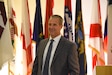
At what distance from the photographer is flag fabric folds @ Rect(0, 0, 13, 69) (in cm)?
358

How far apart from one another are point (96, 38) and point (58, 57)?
47.3 inches

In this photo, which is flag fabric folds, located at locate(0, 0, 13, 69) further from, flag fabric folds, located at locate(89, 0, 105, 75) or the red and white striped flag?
flag fabric folds, located at locate(89, 0, 105, 75)

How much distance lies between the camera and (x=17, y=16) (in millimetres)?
4438

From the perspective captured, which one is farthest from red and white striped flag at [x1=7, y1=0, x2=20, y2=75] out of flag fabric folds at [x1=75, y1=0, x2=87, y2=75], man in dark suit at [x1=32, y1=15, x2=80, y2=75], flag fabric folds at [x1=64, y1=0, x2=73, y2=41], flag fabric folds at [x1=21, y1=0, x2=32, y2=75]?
man in dark suit at [x1=32, y1=15, x2=80, y2=75]

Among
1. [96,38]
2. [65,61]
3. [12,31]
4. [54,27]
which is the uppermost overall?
[54,27]

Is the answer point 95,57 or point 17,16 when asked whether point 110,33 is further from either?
point 17,16

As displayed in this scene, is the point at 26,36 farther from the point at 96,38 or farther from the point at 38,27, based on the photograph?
the point at 96,38

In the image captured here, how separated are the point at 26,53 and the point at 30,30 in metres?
0.42

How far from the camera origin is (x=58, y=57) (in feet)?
8.61

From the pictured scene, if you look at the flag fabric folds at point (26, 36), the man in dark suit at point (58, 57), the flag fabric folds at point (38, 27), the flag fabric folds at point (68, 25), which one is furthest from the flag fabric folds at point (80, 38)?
the man in dark suit at point (58, 57)

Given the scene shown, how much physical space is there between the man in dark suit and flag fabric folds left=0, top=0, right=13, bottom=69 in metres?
0.97

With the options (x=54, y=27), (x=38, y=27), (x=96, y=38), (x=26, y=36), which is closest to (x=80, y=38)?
(x=96, y=38)

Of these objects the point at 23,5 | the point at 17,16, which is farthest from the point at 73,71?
the point at 17,16

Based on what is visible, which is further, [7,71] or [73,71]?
[7,71]
